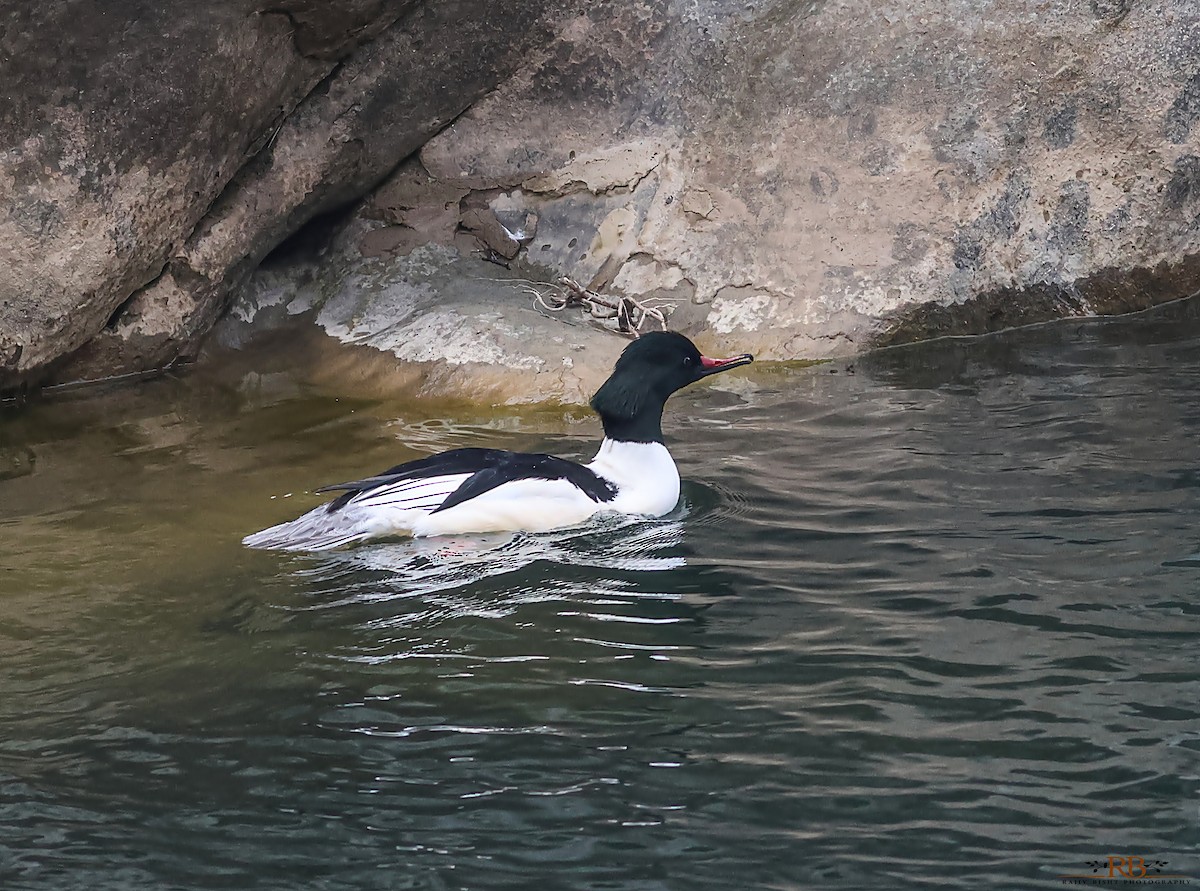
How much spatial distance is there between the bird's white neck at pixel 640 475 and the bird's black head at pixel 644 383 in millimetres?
54

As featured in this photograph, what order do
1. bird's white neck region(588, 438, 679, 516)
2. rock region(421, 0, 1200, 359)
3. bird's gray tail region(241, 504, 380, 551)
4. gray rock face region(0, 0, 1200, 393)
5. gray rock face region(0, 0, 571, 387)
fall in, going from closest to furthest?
1. bird's gray tail region(241, 504, 380, 551)
2. bird's white neck region(588, 438, 679, 516)
3. gray rock face region(0, 0, 571, 387)
4. gray rock face region(0, 0, 1200, 393)
5. rock region(421, 0, 1200, 359)

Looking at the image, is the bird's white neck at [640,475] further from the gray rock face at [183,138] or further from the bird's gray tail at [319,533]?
the gray rock face at [183,138]

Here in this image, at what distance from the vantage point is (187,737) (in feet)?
12.8

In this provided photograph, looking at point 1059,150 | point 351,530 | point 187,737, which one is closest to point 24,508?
point 351,530

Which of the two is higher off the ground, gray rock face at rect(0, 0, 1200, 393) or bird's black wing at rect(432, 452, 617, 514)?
gray rock face at rect(0, 0, 1200, 393)

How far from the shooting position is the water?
3.27 metres

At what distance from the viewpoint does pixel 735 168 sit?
339 inches

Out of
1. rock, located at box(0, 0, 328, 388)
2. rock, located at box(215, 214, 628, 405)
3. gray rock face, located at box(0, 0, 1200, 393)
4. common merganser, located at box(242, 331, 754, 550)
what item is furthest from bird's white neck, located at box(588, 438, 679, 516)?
rock, located at box(0, 0, 328, 388)

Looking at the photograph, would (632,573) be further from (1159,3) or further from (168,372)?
(1159,3)

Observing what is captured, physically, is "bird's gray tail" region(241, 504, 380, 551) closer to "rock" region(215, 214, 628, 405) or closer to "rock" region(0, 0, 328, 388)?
"rock" region(215, 214, 628, 405)

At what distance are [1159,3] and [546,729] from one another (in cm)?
677

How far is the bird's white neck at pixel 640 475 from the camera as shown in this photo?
5707 mm

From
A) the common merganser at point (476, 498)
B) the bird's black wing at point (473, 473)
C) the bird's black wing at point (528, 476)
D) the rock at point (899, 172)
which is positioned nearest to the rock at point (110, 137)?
the rock at point (899, 172)

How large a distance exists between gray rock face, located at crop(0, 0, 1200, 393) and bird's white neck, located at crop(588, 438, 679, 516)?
2108 mm
